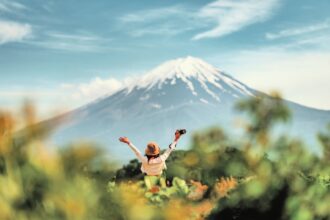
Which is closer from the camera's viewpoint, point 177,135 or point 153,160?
point 153,160

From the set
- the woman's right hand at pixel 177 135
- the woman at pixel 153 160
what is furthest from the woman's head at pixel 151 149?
the woman's right hand at pixel 177 135

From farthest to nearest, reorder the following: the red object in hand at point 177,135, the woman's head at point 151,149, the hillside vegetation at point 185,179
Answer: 1. the red object in hand at point 177,135
2. the woman's head at point 151,149
3. the hillside vegetation at point 185,179

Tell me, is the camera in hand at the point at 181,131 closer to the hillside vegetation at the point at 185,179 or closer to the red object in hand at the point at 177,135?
the red object in hand at the point at 177,135

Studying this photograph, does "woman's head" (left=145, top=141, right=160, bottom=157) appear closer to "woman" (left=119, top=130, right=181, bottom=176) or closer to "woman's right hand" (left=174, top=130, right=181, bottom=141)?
"woman" (left=119, top=130, right=181, bottom=176)

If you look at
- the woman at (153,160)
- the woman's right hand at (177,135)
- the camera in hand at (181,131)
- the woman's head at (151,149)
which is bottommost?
the woman at (153,160)

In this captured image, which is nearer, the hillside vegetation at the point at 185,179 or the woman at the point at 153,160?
the hillside vegetation at the point at 185,179

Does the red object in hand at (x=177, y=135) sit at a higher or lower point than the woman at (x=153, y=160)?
higher

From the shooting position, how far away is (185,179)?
904 cm

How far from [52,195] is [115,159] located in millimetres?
300

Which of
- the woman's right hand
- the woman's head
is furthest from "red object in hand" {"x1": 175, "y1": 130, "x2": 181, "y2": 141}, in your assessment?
the woman's head

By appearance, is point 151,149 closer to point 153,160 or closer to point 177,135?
point 153,160

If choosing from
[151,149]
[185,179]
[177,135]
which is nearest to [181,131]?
[177,135]

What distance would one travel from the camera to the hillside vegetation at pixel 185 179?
225cm

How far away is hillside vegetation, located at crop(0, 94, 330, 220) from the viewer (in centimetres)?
225
